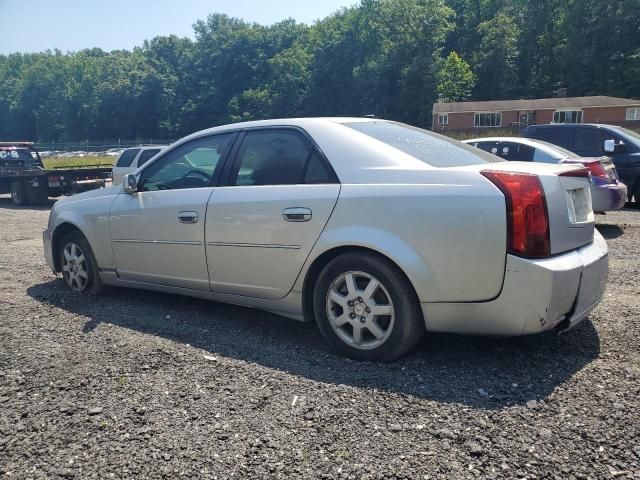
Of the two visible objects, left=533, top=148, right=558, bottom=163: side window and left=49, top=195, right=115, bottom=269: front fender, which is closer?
left=49, top=195, right=115, bottom=269: front fender

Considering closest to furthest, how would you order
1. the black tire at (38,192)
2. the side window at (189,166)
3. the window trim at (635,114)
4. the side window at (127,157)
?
the side window at (189,166) → the side window at (127,157) → the black tire at (38,192) → the window trim at (635,114)

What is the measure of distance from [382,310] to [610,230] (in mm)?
6786

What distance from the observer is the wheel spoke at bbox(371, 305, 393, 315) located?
11.5 feet

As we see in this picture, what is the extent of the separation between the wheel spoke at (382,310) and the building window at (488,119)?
5425 centimetres

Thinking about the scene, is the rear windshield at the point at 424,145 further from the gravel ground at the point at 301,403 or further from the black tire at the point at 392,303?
the gravel ground at the point at 301,403

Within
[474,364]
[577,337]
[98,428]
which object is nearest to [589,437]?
[474,364]

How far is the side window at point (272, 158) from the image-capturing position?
4039 millimetres

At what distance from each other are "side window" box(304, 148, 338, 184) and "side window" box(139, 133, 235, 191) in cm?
90

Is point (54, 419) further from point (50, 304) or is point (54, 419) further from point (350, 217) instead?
point (50, 304)

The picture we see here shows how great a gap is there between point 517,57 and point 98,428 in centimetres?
8008

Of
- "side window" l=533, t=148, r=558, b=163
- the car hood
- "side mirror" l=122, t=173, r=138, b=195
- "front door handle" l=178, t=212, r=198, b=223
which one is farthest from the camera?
"side window" l=533, t=148, r=558, b=163

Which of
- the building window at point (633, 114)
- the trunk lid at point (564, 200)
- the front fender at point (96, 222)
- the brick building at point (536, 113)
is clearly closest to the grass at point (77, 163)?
the front fender at point (96, 222)

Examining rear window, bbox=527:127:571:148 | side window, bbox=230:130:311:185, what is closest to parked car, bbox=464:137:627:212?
rear window, bbox=527:127:571:148

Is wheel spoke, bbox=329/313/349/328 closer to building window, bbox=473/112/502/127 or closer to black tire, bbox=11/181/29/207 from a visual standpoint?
black tire, bbox=11/181/29/207
